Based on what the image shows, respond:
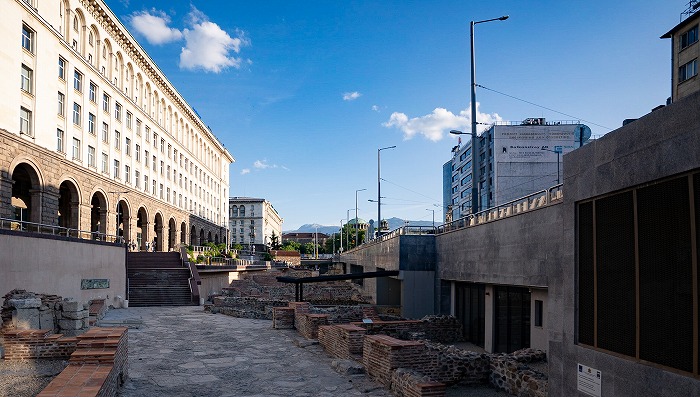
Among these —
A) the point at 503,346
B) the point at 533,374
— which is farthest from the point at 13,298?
the point at 503,346

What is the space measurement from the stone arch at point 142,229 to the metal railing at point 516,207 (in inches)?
1756

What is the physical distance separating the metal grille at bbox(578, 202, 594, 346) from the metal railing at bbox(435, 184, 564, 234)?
11.1ft

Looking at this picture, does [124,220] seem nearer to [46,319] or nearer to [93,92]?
[93,92]

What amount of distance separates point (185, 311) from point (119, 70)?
3195cm

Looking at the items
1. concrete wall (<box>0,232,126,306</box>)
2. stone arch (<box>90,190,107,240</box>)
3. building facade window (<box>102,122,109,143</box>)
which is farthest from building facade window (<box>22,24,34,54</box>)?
building facade window (<box>102,122,109,143</box>)

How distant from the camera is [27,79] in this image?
36.3 m

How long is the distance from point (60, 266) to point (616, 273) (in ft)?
92.6

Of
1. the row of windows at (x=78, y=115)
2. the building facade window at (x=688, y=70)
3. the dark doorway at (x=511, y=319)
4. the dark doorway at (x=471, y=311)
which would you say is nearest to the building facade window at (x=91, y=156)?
the row of windows at (x=78, y=115)

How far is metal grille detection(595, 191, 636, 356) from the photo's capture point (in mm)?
8867

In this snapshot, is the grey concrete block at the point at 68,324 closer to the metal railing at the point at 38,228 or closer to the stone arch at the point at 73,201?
the metal railing at the point at 38,228

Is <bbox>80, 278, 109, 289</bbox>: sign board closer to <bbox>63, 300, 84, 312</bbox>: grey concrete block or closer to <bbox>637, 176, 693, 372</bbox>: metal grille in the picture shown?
<bbox>63, 300, 84, 312</bbox>: grey concrete block

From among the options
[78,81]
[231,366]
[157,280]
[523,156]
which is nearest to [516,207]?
[231,366]

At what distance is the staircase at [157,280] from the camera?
130 ft

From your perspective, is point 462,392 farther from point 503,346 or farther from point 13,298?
point 13,298
